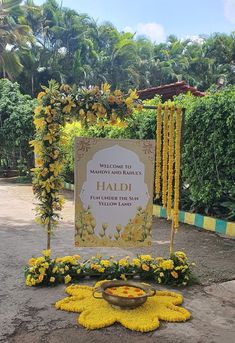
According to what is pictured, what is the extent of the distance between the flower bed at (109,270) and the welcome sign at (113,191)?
30 centimetres

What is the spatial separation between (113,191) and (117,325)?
1515 millimetres

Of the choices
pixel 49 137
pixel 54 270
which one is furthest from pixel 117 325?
pixel 49 137

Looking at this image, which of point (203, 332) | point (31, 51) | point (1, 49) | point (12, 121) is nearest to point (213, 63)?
point (31, 51)

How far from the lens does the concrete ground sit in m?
3.44

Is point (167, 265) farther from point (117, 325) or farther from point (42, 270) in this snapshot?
point (42, 270)

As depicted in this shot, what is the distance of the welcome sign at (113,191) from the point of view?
461 cm

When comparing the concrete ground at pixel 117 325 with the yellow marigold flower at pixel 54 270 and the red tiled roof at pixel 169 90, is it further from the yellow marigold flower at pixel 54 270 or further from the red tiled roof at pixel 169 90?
the red tiled roof at pixel 169 90

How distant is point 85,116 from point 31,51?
30.7 m

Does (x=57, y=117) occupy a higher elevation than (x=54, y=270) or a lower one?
higher

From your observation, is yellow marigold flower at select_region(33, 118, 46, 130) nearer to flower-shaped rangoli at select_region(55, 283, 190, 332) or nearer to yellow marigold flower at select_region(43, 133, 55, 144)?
yellow marigold flower at select_region(43, 133, 55, 144)

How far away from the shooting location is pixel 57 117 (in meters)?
4.53

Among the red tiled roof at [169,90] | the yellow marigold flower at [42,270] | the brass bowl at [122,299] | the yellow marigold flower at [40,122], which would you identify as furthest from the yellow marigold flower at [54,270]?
the red tiled roof at [169,90]

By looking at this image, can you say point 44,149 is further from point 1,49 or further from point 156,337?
point 1,49

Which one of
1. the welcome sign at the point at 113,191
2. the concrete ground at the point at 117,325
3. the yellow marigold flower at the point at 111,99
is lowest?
the concrete ground at the point at 117,325
